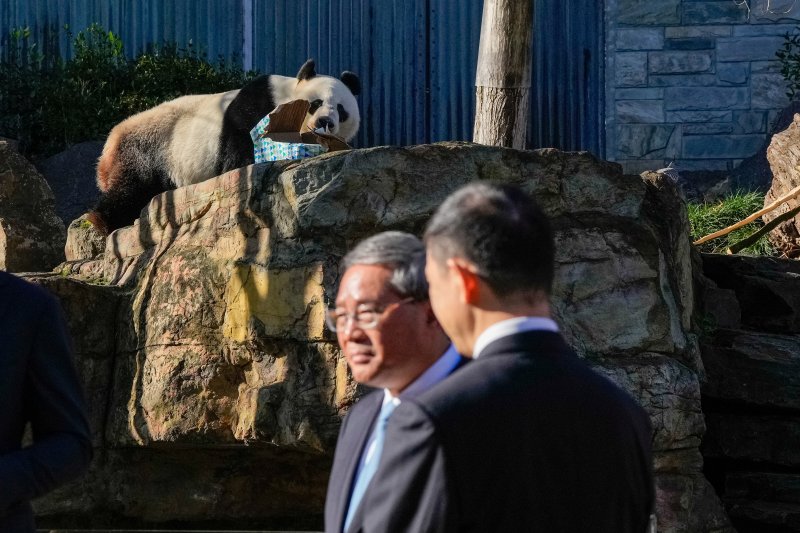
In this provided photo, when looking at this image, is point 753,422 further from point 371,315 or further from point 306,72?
point 306,72

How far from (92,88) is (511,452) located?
30.8 ft

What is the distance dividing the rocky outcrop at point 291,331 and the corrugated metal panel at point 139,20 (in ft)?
19.8

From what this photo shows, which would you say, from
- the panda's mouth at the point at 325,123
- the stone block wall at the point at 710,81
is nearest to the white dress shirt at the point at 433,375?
the panda's mouth at the point at 325,123

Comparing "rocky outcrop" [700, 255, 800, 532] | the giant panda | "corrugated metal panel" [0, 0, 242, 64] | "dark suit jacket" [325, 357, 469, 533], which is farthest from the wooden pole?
"corrugated metal panel" [0, 0, 242, 64]

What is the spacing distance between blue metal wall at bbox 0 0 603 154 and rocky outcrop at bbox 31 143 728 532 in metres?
5.62

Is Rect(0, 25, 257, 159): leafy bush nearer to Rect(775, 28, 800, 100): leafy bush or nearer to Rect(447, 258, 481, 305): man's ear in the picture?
Rect(775, 28, 800, 100): leafy bush

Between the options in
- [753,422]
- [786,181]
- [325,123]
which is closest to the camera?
[753,422]

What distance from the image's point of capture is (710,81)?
34.1ft

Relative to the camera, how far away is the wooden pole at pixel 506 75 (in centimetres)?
641

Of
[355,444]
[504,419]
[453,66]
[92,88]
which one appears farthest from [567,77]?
[504,419]

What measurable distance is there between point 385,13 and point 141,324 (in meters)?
6.37

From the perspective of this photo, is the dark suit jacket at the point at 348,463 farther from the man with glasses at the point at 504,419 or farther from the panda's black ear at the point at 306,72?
the panda's black ear at the point at 306,72

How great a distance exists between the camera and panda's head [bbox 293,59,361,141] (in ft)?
26.4

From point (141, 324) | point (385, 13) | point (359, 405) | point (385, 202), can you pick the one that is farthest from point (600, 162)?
point (385, 13)
